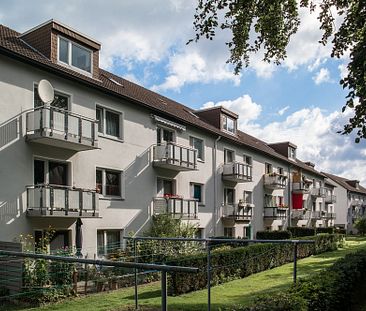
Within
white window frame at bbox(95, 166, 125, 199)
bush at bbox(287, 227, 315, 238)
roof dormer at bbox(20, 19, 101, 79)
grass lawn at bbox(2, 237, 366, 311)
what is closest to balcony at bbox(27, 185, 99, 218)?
white window frame at bbox(95, 166, 125, 199)

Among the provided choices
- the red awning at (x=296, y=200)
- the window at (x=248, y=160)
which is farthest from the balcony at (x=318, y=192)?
the window at (x=248, y=160)

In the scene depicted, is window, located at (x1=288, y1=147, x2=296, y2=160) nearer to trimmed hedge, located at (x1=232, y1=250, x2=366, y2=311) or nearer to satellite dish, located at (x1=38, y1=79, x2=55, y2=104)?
satellite dish, located at (x1=38, y1=79, x2=55, y2=104)

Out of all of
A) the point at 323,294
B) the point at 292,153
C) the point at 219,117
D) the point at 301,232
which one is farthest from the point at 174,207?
the point at 292,153

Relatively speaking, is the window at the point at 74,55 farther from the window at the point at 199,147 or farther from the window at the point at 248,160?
the window at the point at 248,160

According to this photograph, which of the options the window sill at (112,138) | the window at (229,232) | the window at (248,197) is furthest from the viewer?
the window at (248,197)

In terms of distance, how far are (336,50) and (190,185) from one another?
15.2m

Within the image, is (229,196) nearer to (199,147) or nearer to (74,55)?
(199,147)

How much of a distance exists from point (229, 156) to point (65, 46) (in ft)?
49.9

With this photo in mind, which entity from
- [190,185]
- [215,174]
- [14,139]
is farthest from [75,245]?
[215,174]

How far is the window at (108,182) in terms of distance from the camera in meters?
18.1

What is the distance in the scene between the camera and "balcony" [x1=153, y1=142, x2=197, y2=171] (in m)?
21.1

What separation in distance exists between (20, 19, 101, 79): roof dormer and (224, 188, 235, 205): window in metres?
13.6

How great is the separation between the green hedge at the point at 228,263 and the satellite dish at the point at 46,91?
721 centimetres

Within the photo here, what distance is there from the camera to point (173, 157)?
70.0ft
